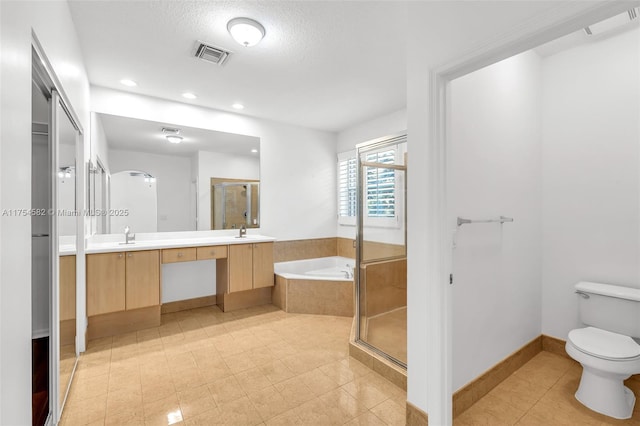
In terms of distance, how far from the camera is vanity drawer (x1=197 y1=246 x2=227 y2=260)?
3.15m

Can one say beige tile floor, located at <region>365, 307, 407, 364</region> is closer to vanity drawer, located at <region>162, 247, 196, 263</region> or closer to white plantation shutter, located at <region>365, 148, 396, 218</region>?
white plantation shutter, located at <region>365, 148, 396, 218</region>

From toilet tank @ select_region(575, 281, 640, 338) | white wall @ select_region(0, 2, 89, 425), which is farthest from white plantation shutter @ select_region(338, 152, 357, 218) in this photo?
white wall @ select_region(0, 2, 89, 425)

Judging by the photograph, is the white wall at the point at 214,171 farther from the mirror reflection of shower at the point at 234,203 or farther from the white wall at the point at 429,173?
the white wall at the point at 429,173

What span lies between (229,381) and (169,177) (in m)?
2.41

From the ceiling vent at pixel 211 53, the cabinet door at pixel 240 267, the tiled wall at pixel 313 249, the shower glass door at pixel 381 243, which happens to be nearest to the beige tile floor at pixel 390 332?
the shower glass door at pixel 381 243

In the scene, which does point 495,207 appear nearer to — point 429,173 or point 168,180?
point 429,173

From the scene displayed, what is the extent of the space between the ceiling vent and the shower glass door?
1351mm

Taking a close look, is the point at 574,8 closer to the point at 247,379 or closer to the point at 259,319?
the point at 247,379

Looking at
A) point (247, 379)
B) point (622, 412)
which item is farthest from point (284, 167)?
point (622, 412)

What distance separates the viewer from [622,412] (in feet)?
5.55

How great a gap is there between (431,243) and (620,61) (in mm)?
2118

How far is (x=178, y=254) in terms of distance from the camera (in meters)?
3.02

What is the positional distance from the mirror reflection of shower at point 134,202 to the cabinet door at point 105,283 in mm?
564

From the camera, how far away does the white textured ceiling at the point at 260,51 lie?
6.07ft
